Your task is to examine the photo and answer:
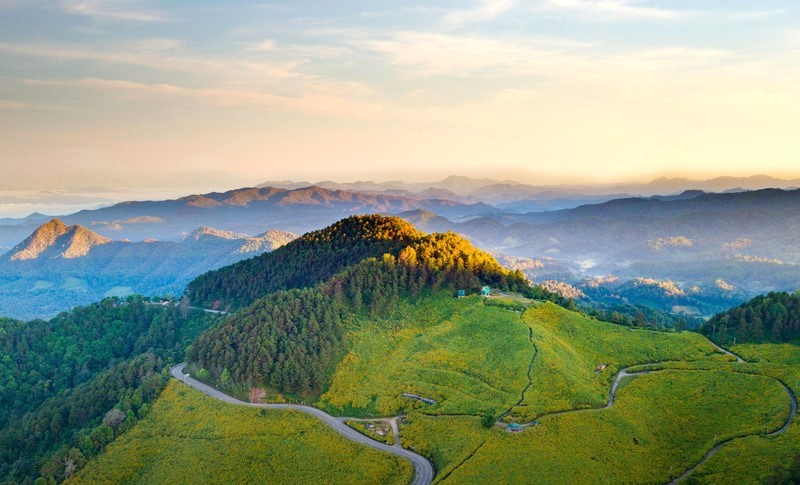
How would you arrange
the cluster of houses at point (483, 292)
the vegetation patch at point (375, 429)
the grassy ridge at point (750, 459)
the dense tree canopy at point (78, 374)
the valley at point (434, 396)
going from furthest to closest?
the cluster of houses at point (483, 292) < the dense tree canopy at point (78, 374) < the vegetation patch at point (375, 429) < the valley at point (434, 396) < the grassy ridge at point (750, 459)

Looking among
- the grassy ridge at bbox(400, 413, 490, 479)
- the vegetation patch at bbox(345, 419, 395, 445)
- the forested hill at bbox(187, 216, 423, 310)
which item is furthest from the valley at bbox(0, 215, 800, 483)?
the forested hill at bbox(187, 216, 423, 310)

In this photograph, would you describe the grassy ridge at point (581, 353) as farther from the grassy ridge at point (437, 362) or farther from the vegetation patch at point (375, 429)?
the vegetation patch at point (375, 429)

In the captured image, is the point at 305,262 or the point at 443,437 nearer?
the point at 443,437

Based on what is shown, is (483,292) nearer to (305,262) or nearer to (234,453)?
(305,262)

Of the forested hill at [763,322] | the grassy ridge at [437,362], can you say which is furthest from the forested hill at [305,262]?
the forested hill at [763,322]

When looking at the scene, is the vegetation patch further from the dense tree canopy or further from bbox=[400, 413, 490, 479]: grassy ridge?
the dense tree canopy

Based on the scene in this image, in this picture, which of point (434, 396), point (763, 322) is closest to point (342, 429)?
point (434, 396)
